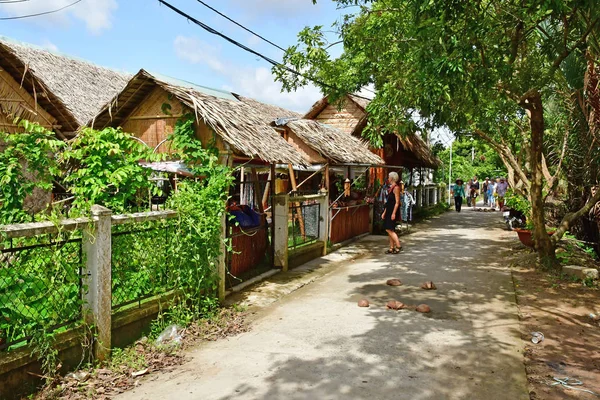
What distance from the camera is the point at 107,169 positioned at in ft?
20.5

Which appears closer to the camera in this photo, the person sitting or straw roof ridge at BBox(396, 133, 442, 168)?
the person sitting

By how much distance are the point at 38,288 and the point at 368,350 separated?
3303 millimetres

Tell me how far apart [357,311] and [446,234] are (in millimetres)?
9717

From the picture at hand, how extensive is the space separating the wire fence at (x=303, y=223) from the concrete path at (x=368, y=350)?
1.47 m

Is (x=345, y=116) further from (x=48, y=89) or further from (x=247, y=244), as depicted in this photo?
(x=247, y=244)

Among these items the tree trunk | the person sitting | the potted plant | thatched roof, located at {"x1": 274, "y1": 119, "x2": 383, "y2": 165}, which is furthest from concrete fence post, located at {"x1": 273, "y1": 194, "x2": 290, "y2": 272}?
the potted plant

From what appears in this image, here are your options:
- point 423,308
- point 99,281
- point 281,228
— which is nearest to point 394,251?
point 281,228

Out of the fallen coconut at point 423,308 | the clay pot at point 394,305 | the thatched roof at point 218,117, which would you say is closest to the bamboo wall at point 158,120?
the thatched roof at point 218,117

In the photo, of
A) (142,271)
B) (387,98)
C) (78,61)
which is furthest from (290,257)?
(78,61)

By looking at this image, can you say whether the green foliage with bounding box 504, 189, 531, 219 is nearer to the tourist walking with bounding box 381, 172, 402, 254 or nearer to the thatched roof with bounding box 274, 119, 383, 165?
the tourist walking with bounding box 381, 172, 402, 254

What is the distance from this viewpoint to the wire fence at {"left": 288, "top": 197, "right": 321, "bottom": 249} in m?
9.60

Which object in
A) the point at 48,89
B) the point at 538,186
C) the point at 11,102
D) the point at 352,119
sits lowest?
the point at 538,186

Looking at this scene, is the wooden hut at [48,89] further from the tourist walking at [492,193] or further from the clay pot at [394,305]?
the tourist walking at [492,193]

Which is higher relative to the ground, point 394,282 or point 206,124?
point 206,124
